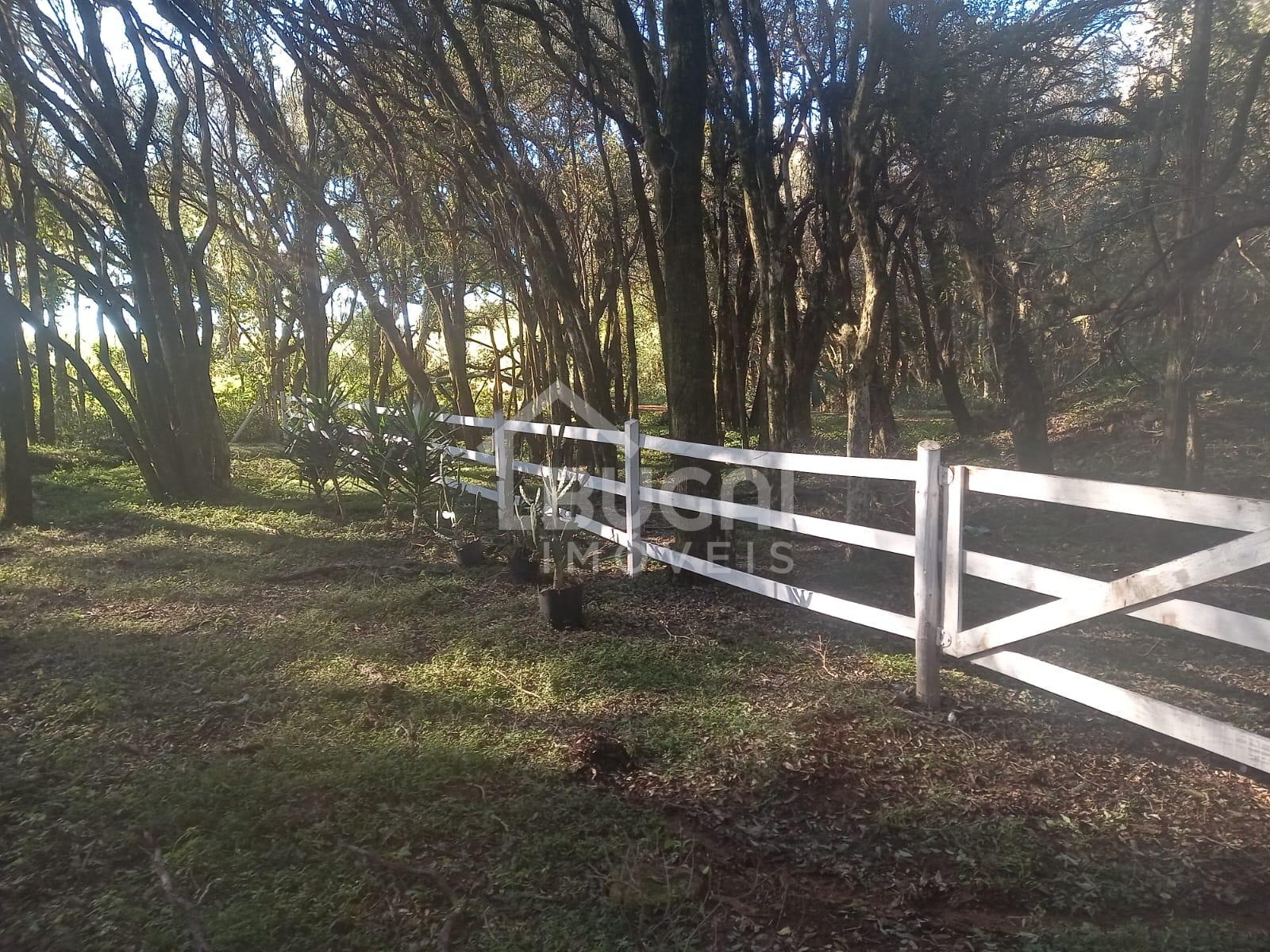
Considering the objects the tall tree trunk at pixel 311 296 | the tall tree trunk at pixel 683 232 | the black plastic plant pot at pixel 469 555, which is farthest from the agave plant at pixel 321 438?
the tall tree trunk at pixel 311 296

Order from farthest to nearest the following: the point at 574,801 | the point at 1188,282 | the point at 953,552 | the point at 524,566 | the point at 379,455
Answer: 1. the point at 1188,282
2. the point at 379,455
3. the point at 524,566
4. the point at 953,552
5. the point at 574,801

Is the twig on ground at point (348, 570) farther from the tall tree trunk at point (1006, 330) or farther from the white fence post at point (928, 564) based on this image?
the tall tree trunk at point (1006, 330)

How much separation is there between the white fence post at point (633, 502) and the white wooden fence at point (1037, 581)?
1026 millimetres

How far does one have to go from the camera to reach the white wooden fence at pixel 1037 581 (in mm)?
3229

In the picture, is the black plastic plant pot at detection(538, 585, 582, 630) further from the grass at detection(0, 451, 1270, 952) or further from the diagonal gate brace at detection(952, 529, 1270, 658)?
the diagonal gate brace at detection(952, 529, 1270, 658)

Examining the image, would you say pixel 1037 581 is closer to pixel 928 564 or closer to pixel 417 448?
pixel 928 564

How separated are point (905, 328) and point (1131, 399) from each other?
7979 millimetres

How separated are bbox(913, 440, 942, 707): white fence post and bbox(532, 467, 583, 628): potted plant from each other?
2.45 metres

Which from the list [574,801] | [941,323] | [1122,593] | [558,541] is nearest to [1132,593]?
[1122,593]

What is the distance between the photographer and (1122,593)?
11.6ft

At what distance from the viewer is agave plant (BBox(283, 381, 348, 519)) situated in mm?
10055

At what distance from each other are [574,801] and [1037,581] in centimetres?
225

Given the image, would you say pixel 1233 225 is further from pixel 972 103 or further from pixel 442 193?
pixel 442 193

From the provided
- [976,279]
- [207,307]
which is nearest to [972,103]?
[976,279]
